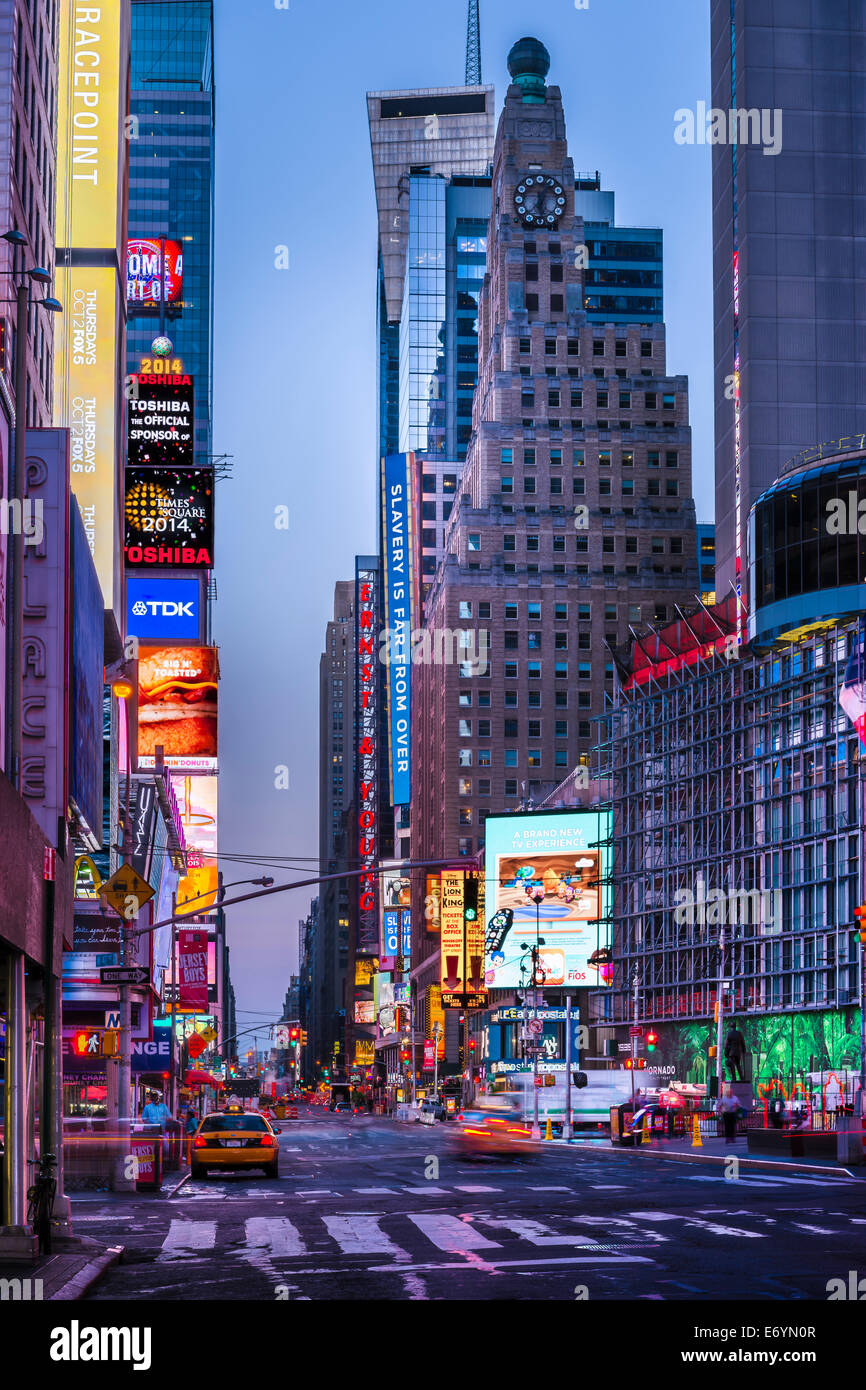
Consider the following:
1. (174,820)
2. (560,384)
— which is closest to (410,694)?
(560,384)

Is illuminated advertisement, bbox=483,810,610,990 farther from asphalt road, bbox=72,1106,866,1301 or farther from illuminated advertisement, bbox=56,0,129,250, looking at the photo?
asphalt road, bbox=72,1106,866,1301

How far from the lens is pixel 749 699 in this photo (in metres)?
98.6

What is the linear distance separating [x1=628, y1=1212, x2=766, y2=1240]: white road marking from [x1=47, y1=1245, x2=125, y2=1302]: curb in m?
6.55

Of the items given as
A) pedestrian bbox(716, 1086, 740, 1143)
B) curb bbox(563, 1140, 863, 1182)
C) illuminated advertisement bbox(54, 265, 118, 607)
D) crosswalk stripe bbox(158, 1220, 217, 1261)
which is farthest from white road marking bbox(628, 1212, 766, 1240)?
illuminated advertisement bbox(54, 265, 118, 607)

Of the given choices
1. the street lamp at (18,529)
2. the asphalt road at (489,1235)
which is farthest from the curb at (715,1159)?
the street lamp at (18,529)

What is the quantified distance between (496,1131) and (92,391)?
34.6 meters

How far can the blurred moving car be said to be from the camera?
166ft

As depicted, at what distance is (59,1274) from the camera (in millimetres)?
16000

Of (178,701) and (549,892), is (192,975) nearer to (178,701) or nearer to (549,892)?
(178,701)

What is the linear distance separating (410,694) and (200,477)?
105 m

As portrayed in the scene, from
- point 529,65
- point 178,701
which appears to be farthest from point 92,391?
point 529,65

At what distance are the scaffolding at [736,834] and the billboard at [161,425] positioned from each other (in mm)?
32904

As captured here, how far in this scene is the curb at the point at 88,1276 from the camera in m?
14.6

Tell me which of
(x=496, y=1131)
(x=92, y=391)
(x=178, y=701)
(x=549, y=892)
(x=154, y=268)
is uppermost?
(x=154, y=268)
